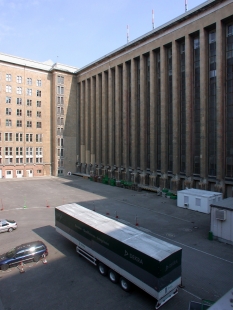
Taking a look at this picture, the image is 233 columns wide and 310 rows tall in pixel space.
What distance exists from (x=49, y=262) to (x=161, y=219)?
13575mm

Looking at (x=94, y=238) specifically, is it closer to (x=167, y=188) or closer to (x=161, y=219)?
(x=161, y=219)

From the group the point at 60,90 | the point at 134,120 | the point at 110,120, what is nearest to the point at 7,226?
the point at 134,120

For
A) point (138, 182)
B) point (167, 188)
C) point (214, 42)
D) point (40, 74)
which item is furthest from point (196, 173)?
point (40, 74)

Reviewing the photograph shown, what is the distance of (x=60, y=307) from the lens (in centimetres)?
1180

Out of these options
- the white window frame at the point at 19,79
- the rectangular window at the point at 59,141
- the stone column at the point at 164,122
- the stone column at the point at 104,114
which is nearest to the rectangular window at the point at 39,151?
the rectangular window at the point at 59,141

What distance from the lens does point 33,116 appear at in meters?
61.7

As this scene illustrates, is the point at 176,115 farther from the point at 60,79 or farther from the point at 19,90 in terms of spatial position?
the point at 19,90

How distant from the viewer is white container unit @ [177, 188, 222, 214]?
94.5ft

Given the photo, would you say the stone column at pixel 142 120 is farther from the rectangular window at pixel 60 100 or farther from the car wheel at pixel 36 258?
the car wheel at pixel 36 258

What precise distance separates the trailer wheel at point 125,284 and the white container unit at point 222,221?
1060 centimetres

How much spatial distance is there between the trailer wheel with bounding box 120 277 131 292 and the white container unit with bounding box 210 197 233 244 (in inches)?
417

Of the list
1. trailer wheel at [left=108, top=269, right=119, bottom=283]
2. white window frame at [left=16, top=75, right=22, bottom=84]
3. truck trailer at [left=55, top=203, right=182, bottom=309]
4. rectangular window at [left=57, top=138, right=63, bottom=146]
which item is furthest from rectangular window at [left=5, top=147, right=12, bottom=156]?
trailer wheel at [left=108, top=269, right=119, bottom=283]

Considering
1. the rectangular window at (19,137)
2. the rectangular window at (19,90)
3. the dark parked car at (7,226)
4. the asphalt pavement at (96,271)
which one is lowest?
the asphalt pavement at (96,271)

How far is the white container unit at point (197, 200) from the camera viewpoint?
28800mm
